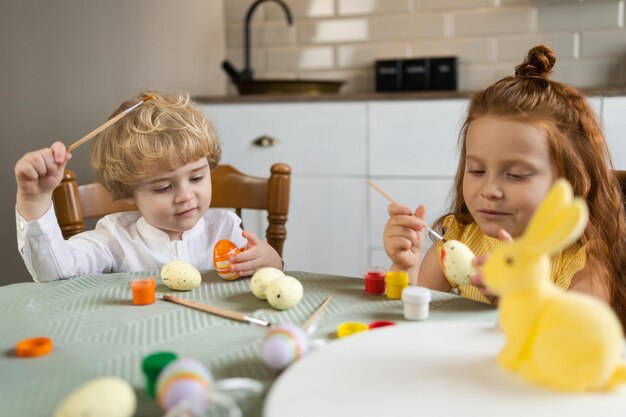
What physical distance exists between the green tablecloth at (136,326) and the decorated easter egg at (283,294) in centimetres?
1

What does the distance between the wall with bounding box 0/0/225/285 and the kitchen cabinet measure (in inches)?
13.2

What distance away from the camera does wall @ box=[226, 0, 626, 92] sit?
94.3 inches

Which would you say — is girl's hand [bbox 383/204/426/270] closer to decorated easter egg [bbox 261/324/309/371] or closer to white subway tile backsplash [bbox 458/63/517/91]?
decorated easter egg [bbox 261/324/309/371]

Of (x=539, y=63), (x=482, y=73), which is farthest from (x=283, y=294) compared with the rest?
(x=482, y=73)

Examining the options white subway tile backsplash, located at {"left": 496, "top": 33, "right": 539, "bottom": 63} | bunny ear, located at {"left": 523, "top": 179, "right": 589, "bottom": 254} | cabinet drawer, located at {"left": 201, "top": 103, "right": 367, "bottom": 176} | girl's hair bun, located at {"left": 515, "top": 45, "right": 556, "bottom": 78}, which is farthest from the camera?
white subway tile backsplash, located at {"left": 496, "top": 33, "right": 539, "bottom": 63}

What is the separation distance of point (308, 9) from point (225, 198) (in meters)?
1.45

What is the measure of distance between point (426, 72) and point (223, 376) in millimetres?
2047

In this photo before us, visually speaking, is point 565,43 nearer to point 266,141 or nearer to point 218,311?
point 266,141

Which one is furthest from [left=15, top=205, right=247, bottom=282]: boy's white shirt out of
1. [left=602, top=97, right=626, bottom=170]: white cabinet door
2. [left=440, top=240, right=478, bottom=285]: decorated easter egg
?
[left=602, top=97, right=626, bottom=170]: white cabinet door

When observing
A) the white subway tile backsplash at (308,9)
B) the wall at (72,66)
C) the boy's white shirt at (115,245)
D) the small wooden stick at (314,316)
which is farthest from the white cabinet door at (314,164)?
the small wooden stick at (314,316)

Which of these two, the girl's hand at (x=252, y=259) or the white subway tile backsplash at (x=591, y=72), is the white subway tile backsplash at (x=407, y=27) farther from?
the girl's hand at (x=252, y=259)

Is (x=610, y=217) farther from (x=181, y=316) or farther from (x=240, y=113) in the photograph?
(x=240, y=113)

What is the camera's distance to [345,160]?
7.16 feet

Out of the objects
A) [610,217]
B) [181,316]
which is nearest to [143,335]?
[181,316]
